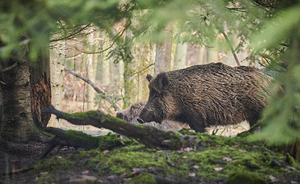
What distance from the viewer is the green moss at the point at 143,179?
455 cm

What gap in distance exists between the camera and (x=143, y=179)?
4.59m

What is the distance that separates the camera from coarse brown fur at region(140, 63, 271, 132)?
880 centimetres

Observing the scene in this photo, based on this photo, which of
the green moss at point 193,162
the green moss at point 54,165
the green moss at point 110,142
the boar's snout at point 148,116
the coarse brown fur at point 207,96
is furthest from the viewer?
the boar's snout at point 148,116

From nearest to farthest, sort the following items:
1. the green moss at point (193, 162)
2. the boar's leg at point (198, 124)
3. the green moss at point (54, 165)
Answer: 1. the green moss at point (193, 162)
2. the green moss at point (54, 165)
3. the boar's leg at point (198, 124)

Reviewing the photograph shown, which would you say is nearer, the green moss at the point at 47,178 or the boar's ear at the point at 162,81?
the green moss at the point at 47,178

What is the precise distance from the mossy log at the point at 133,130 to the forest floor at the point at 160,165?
0.11 metres

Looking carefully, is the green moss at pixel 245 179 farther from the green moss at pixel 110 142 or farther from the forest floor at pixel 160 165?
the green moss at pixel 110 142

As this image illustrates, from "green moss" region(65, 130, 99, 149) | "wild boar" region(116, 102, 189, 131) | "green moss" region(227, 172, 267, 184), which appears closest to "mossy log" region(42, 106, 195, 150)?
"green moss" region(65, 130, 99, 149)

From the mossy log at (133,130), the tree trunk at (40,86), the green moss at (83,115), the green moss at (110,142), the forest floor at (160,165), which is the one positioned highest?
the tree trunk at (40,86)

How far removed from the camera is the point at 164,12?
4859 millimetres

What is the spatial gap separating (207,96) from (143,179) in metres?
4.67

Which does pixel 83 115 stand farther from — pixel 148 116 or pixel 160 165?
pixel 148 116

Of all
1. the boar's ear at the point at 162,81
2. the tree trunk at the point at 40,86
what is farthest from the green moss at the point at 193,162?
the boar's ear at the point at 162,81

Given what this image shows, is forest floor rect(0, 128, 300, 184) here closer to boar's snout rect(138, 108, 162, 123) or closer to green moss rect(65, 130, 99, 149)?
green moss rect(65, 130, 99, 149)
